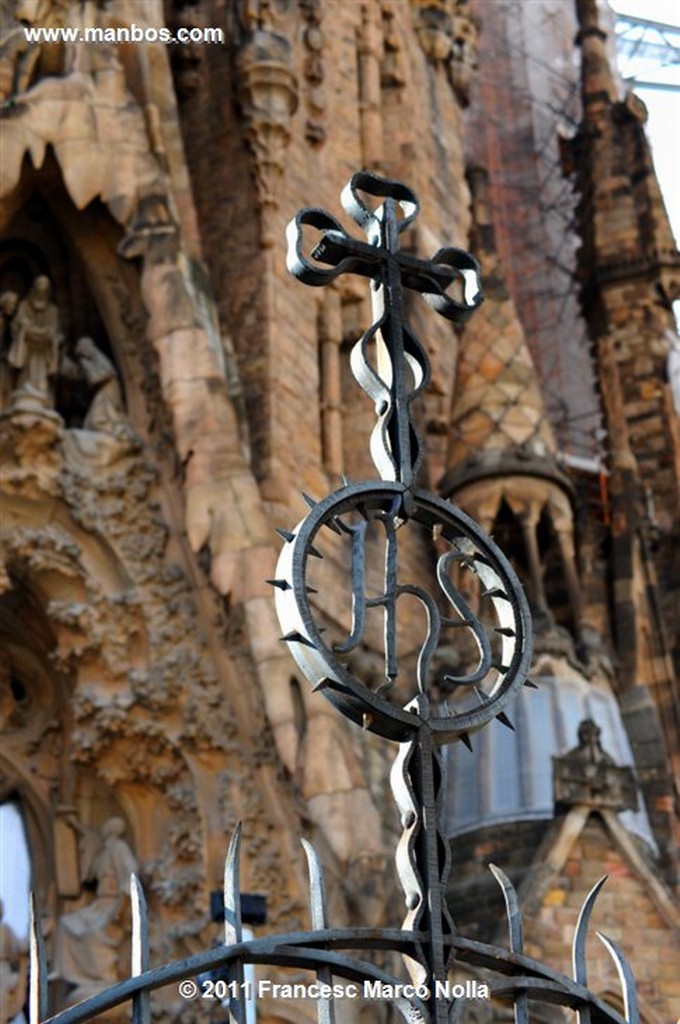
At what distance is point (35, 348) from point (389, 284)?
8714mm

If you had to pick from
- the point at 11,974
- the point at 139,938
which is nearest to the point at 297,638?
the point at 139,938

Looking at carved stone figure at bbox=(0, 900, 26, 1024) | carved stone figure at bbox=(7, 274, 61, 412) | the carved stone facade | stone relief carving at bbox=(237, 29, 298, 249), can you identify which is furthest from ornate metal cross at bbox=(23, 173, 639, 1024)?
stone relief carving at bbox=(237, 29, 298, 249)

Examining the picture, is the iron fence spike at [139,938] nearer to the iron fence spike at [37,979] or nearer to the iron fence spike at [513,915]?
the iron fence spike at [37,979]

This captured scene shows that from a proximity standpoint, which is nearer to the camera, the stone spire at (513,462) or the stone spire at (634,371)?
the stone spire at (513,462)

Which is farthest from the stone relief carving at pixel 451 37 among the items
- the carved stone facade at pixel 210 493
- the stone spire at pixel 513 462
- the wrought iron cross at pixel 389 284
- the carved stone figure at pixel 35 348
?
the wrought iron cross at pixel 389 284

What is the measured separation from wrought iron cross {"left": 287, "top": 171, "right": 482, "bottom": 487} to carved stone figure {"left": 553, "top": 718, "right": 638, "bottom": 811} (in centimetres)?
948

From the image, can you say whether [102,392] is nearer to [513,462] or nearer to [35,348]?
[35,348]

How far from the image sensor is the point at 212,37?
15773 millimetres

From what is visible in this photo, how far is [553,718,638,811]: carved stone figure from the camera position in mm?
13578

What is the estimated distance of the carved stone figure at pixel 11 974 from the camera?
1138 centimetres

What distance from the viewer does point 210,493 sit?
12102 millimetres

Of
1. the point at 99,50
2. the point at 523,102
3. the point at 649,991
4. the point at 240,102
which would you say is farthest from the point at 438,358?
the point at 523,102

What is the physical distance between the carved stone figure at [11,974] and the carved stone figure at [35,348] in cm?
273

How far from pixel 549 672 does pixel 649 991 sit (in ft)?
9.82
